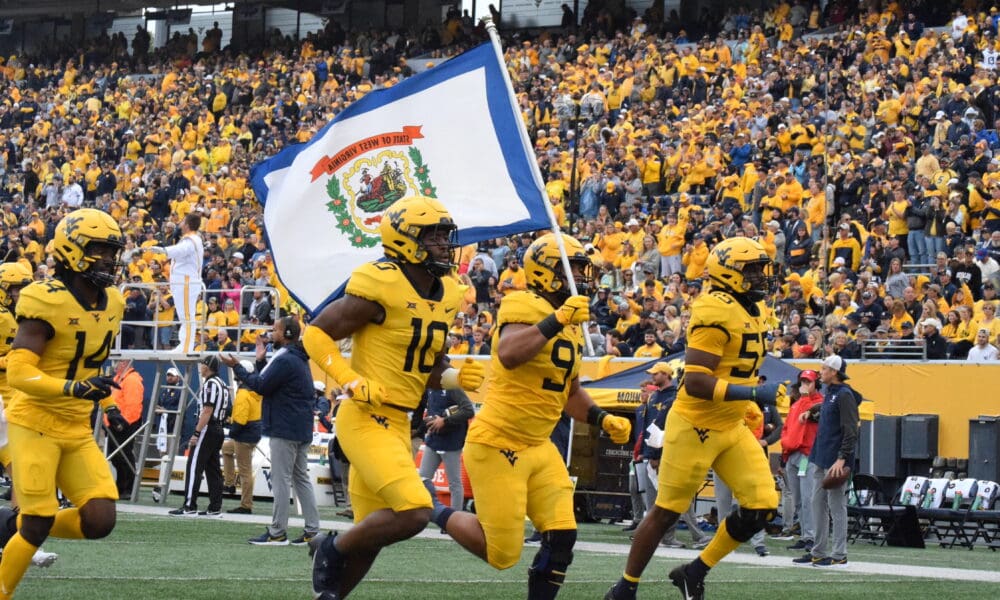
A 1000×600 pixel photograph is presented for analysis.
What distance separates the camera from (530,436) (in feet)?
25.8

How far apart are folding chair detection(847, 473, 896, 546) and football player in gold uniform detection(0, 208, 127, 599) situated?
8.89 metres

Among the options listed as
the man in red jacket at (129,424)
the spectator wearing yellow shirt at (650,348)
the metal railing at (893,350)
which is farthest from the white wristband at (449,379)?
the spectator wearing yellow shirt at (650,348)

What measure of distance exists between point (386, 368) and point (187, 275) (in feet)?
32.2

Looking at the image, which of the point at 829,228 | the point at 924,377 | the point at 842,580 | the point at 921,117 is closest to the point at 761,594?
the point at 842,580

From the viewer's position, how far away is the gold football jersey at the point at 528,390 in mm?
7848

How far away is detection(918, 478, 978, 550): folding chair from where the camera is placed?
15516mm

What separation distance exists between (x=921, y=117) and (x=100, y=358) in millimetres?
17496

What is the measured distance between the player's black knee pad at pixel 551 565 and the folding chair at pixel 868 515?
8.04 m

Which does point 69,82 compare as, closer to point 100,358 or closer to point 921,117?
point 921,117

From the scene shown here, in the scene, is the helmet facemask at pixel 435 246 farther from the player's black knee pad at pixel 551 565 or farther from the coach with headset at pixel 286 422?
the coach with headset at pixel 286 422

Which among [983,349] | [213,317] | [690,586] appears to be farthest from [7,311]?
[213,317]

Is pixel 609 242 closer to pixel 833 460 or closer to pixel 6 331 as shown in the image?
pixel 833 460

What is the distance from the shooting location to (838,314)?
Answer: 19.6 meters

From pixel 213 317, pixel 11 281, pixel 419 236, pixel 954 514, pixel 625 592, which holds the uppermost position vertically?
pixel 419 236
